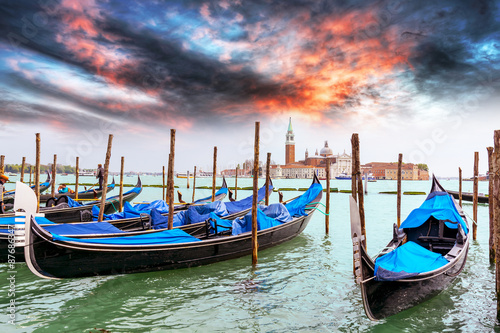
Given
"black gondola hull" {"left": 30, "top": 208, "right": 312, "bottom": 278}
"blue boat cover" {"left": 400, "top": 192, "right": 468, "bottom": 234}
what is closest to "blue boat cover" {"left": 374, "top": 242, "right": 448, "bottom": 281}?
"blue boat cover" {"left": 400, "top": 192, "right": 468, "bottom": 234}

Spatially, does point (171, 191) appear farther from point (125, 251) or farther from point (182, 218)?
point (125, 251)

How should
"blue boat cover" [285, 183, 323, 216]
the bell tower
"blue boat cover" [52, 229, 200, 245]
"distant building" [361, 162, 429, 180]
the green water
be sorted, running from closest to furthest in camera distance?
the green water
"blue boat cover" [52, 229, 200, 245]
"blue boat cover" [285, 183, 323, 216]
"distant building" [361, 162, 429, 180]
the bell tower

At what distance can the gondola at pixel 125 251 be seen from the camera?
12.4 feet

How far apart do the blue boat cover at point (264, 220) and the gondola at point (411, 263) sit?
2.45 metres

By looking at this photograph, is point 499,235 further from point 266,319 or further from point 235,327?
point 235,327

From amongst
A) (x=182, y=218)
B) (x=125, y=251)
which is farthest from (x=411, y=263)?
(x=182, y=218)

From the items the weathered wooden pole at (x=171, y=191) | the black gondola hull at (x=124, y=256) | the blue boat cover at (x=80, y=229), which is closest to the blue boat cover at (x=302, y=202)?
the black gondola hull at (x=124, y=256)

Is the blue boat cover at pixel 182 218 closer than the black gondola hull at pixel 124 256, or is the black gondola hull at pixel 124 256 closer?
the black gondola hull at pixel 124 256

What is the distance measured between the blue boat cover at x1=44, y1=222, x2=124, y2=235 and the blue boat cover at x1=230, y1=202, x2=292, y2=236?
7.17ft

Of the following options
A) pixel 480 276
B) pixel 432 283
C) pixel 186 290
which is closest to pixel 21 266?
pixel 186 290

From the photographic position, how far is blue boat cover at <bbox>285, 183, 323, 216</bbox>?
27.9 ft

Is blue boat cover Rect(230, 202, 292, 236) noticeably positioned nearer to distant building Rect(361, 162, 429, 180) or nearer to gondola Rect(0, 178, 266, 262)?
gondola Rect(0, 178, 266, 262)

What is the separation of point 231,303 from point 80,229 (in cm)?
292

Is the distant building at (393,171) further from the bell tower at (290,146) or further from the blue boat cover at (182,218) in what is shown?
the blue boat cover at (182,218)
